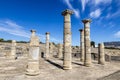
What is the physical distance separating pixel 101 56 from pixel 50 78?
1138 centimetres

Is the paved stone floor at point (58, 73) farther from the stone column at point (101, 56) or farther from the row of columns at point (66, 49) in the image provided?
the stone column at point (101, 56)

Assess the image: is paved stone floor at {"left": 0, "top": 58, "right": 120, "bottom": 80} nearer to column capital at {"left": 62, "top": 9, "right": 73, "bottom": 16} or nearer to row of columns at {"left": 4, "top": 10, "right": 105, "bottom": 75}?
row of columns at {"left": 4, "top": 10, "right": 105, "bottom": 75}

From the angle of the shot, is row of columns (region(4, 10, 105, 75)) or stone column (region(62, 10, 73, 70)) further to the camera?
stone column (region(62, 10, 73, 70))

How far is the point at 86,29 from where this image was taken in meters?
16.6

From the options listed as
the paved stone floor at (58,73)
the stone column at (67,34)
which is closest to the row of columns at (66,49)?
the stone column at (67,34)

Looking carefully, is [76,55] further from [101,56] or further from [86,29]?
[86,29]

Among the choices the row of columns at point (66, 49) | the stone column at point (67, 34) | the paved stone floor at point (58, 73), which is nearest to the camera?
the paved stone floor at point (58, 73)

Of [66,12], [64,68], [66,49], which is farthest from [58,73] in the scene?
[66,12]

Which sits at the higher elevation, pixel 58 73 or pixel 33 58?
pixel 33 58

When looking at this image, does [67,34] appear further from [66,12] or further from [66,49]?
[66,12]

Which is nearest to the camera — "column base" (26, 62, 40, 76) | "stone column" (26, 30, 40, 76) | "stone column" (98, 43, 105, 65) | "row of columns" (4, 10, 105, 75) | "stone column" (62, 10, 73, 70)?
"column base" (26, 62, 40, 76)

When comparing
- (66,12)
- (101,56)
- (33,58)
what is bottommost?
(101,56)

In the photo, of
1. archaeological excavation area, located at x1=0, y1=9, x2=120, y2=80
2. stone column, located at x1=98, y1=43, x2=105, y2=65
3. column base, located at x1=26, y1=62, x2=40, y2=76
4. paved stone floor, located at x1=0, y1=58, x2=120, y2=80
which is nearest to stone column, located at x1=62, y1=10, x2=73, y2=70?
archaeological excavation area, located at x1=0, y1=9, x2=120, y2=80

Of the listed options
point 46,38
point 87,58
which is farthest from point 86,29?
point 46,38
